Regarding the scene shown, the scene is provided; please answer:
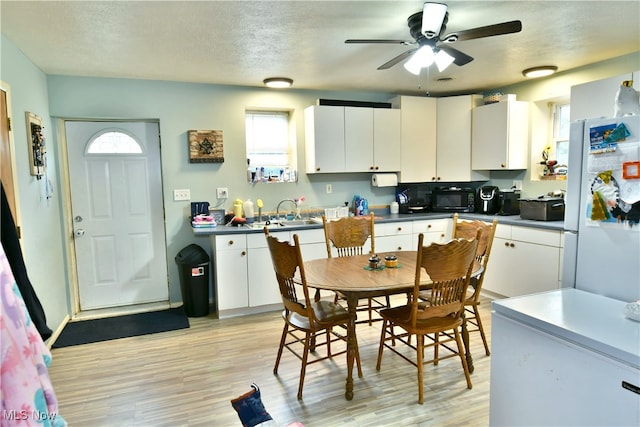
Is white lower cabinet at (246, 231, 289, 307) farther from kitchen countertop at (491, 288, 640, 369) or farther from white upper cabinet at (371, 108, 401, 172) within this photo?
kitchen countertop at (491, 288, 640, 369)

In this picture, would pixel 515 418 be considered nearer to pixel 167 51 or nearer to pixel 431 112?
pixel 167 51

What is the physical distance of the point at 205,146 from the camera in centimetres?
407

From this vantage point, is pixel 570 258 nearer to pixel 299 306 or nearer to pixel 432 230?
pixel 299 306

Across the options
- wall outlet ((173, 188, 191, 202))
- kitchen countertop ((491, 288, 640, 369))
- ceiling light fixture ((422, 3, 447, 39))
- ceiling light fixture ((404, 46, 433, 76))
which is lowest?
kitchen countertop ((491, 288, 640, 369))

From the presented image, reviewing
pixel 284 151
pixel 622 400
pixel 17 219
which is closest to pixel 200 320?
pixel 17 219

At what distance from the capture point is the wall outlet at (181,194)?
406 centimetres

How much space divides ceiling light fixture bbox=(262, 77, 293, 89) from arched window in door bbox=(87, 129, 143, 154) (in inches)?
59.1

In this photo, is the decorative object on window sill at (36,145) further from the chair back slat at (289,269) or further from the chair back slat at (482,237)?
the chair back slat at (482,237)

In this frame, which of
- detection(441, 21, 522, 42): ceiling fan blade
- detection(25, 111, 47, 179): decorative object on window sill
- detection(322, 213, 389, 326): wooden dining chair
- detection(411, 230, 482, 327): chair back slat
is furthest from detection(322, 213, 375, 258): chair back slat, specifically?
detection(25, 111, 47, 179): decorative object on window sill

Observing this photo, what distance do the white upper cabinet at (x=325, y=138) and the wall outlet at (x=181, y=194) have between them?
137cm

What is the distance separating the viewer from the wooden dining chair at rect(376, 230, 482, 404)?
2.12 m

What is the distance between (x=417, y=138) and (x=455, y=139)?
0.46 meters

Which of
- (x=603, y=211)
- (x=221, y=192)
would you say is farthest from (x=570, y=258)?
(x=221, y=192)

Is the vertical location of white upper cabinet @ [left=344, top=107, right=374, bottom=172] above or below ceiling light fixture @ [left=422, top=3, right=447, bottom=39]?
below
